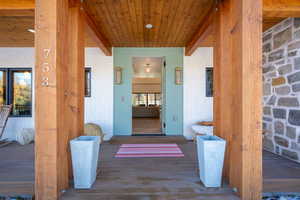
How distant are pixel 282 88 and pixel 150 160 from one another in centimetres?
265

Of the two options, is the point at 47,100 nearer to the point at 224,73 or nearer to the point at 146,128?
the point at 224,73

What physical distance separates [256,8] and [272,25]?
200 cm

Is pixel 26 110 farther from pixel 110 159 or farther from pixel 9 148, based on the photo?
pixel 110 159

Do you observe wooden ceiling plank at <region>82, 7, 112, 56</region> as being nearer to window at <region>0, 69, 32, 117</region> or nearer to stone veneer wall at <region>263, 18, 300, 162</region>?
window at <region>0, 69, 32, 117</region>

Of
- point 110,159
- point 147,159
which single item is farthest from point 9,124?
point 147,159

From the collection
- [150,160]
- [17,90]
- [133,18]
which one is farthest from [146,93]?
[150,160]

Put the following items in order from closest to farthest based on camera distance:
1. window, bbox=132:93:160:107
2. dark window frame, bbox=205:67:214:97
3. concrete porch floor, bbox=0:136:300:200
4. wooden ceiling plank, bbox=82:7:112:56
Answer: concrete porch floor, bbox=0:136:300:200, wooden ceiling plank, bbox=82:7:112:56, dark window frame, bbox=205:67:214:97, window, bbox=132:93:160:107

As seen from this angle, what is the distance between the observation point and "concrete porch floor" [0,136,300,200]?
74.5 inches

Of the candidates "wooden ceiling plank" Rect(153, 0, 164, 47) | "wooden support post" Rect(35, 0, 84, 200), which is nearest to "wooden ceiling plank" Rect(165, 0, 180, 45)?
"wooden ceiling plank" Rect(153, 0, 164, 47)

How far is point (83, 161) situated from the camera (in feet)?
6.37

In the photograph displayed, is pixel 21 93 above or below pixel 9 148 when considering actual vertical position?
above

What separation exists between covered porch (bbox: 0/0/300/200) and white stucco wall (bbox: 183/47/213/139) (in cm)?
193

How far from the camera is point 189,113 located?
4.85 m

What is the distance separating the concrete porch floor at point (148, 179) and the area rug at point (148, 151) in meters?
0.20
